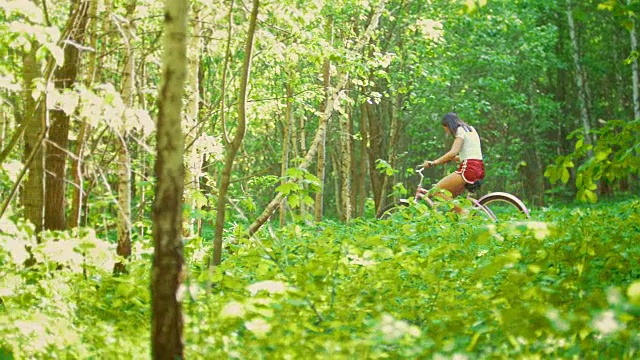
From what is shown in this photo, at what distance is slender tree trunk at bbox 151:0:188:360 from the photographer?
3.81 metres

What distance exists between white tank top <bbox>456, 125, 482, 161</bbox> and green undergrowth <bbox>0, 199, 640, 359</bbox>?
3.43m

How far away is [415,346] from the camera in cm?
370

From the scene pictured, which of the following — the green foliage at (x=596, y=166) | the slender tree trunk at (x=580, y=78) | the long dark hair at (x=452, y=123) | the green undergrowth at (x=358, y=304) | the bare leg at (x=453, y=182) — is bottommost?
the green undergrowth at (x=358, y=304)

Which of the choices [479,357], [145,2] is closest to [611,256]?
[479,357]

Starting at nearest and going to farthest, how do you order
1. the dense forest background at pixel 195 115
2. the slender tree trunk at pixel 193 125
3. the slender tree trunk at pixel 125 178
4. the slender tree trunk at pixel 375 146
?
the dense forest background at pixel 195 115, the slender tree trunk at pixel 125 178, the slender tree trunk at pixel 193 125, the slender tree trunk at pixel 375 146

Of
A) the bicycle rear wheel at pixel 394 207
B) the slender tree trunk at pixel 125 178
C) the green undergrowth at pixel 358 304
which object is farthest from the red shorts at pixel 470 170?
the slender tree trunk at pixel 125 178

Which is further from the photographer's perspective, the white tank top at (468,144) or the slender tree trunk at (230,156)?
the white tank top at (468,144)

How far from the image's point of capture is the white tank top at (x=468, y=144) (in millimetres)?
10555

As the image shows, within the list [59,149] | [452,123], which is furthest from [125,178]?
[452,123]

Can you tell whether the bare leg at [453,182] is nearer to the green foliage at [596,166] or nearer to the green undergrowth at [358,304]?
the green undergrowth at [358,304]

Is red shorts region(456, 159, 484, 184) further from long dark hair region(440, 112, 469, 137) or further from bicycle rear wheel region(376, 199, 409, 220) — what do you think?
bicycle rear wheel region(376, 199, 409, 220)

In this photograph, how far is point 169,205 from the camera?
3.81 metres

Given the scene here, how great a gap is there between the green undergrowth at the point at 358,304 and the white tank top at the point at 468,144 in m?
A: 3.43

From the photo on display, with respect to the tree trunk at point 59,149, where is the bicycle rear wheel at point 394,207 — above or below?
below
